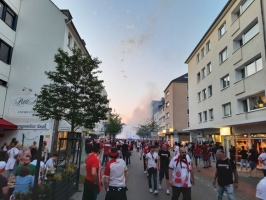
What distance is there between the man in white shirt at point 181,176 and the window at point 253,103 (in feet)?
42.9

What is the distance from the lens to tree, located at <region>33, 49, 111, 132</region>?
1139 centimetres

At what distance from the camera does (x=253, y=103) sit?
16.9 metres

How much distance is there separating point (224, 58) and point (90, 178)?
70.4ft

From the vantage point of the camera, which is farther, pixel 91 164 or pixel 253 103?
pixel 253 103

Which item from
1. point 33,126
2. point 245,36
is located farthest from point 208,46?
point 33,126

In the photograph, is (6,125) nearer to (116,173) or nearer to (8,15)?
(8,15)

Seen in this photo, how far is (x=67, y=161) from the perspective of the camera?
934 cm

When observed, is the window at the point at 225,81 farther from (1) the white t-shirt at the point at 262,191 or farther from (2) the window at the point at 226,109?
(1) the white t-shirt at the point at 262,191

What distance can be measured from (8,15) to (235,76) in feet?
72.2

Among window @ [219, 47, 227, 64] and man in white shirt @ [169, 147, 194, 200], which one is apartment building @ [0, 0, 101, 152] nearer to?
man in white shirt @ [169, 147, 194, 200]

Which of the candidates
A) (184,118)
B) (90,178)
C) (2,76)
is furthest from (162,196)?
(184,118)

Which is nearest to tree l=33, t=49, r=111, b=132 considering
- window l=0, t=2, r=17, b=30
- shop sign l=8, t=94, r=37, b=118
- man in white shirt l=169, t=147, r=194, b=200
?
man in white shirt l=169, t=147, r=194, b=200

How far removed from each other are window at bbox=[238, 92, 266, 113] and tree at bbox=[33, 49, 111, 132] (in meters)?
12.0

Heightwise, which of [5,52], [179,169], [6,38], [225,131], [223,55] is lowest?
[179,169]
